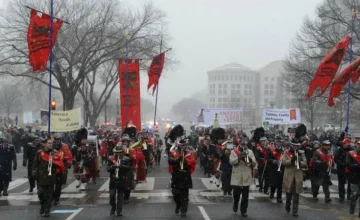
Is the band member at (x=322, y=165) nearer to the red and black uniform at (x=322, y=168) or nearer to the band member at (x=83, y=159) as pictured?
the red and black uniform at (x=322, y=168)

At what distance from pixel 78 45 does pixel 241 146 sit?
1006 inches

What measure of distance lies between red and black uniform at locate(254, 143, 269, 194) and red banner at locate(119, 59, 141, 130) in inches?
422

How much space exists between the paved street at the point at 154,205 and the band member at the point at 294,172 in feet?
1.48

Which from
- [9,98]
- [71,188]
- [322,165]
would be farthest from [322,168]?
[9,98]

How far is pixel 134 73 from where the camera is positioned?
26.4 meters

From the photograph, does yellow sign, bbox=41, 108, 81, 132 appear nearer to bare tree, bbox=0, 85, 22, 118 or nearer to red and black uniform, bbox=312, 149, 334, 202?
red and black uniform, bbox=312, 149, 334, 202

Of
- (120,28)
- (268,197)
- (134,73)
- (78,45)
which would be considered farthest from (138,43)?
(268,197)

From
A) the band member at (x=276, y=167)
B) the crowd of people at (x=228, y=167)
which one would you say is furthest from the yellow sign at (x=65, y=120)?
the band member at (x=276, y=167)

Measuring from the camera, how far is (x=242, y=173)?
11055 millimetres

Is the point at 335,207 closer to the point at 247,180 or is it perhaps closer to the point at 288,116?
the point at 247,180

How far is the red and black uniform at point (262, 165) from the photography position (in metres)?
14.9

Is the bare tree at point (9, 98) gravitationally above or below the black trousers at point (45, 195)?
above

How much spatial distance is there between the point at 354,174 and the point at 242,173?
2.42 metres

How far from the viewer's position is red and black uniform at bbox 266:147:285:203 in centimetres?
1318
